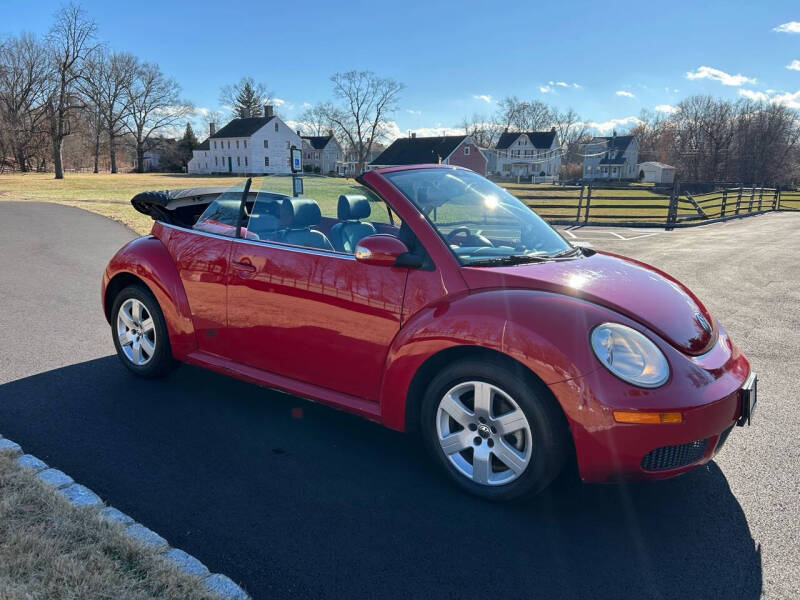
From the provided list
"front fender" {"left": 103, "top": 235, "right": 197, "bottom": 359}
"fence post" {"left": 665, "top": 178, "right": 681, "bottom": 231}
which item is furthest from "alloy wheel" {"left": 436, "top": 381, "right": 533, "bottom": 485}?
"fence post" {"left": 665, "top": 178, "right": 681, "bottom": 231}

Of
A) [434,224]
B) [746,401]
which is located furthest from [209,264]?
[746,401]

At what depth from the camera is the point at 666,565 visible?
251 centimetres

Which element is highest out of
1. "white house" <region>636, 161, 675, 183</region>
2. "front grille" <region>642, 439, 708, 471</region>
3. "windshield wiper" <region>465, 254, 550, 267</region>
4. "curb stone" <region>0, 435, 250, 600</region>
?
"white house" <region>636, 161, 675, 183</region>

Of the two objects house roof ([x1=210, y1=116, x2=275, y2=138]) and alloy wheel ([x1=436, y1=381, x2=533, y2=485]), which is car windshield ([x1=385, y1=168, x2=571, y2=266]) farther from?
house roof ([x1=210, y1=116, x2=275, y2=138])

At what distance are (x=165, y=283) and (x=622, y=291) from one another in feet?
10.4

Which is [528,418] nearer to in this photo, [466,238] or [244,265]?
[466,238]

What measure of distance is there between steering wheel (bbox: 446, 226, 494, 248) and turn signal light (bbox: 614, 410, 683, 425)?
1.28m

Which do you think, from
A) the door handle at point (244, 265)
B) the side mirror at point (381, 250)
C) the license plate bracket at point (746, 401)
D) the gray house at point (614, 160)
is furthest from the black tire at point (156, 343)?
the gray house at point (614, 160)

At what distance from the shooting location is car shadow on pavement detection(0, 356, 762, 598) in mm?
2418

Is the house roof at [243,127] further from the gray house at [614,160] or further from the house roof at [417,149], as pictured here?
the gray house at [614,160]

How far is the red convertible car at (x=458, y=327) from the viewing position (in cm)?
263

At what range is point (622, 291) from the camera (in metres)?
3.03

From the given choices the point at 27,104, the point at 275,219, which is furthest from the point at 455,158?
the point at 275,219

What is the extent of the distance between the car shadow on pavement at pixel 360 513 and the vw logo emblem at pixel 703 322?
85 centimetres
